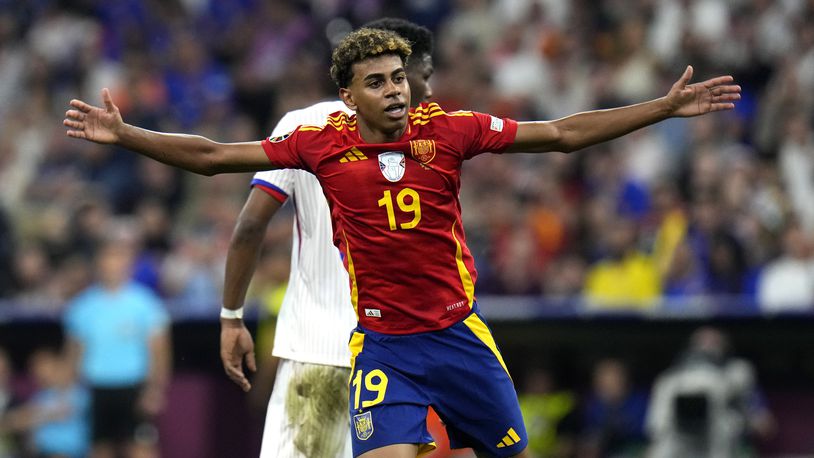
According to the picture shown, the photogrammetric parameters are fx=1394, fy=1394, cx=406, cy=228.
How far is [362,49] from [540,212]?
7054 millimetres

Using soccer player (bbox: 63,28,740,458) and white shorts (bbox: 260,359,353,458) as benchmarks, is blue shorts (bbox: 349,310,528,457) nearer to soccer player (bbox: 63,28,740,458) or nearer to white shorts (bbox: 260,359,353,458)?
soccer player (bbox: 63,28,740,458)

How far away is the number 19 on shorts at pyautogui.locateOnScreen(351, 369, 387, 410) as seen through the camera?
5.58m

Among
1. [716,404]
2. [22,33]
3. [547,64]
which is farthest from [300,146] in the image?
[22,33]

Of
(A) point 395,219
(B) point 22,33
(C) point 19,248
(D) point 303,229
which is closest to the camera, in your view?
(A) point 395,219

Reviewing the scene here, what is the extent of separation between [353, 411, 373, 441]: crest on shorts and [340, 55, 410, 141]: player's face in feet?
3.65

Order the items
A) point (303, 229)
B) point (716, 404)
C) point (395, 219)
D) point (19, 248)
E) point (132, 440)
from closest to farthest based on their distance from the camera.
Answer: point (395, 219) → point (303, 229) → point (716, 404) → point (132, 440) → point (19, 248)

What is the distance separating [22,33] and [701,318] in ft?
33.8

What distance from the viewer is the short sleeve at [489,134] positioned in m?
→ 5.63

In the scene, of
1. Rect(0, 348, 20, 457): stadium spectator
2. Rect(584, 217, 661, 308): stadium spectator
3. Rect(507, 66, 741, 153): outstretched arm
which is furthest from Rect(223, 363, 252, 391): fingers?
Rect(0, 348, 20, 457): stadium spectator

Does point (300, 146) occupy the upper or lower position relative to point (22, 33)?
lower

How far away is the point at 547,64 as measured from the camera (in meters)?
14.0

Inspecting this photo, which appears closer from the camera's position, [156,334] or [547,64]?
[156,334]

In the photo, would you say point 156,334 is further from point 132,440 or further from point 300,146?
point 300,146

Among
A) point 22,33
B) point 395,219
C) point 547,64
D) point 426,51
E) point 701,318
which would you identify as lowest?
point 701,318
